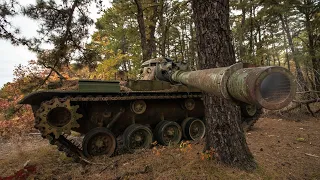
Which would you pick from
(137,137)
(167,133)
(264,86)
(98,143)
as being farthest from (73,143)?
(264,86)

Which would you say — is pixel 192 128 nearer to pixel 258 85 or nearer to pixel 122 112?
pixel 122 112

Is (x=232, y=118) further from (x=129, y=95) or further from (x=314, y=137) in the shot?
(x=314, y=137)

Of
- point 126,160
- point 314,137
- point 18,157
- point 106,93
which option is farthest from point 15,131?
point 314,137

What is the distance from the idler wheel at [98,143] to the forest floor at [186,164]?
1.47 feet

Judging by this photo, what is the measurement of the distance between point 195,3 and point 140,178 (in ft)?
10.9

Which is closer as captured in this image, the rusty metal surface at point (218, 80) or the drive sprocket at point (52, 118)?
the rusty metal surface at point (218, 80)

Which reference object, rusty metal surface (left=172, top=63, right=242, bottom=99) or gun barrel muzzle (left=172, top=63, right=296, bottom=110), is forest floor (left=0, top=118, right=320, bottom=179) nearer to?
rusty metal surface (left=172, top=63, right=242, bottom=99)

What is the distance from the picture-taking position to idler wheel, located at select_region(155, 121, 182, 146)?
734cm

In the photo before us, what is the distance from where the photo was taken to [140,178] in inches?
164

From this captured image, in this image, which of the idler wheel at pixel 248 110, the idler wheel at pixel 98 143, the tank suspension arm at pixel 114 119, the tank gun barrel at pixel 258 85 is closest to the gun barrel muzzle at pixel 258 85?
the tank gun barrel at pixel 258 85

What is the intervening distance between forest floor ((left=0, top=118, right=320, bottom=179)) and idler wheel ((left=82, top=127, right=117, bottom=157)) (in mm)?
449

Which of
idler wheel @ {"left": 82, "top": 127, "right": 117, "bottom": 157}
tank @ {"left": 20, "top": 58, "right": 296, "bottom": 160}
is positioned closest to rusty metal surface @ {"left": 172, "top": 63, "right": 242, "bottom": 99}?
tank @ {"left": 20, "top": 58, "right": 296, "bottom": 160}

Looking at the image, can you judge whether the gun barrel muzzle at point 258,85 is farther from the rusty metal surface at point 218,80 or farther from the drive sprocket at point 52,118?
the drive sprocket at point 52,118

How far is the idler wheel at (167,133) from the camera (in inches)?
289
